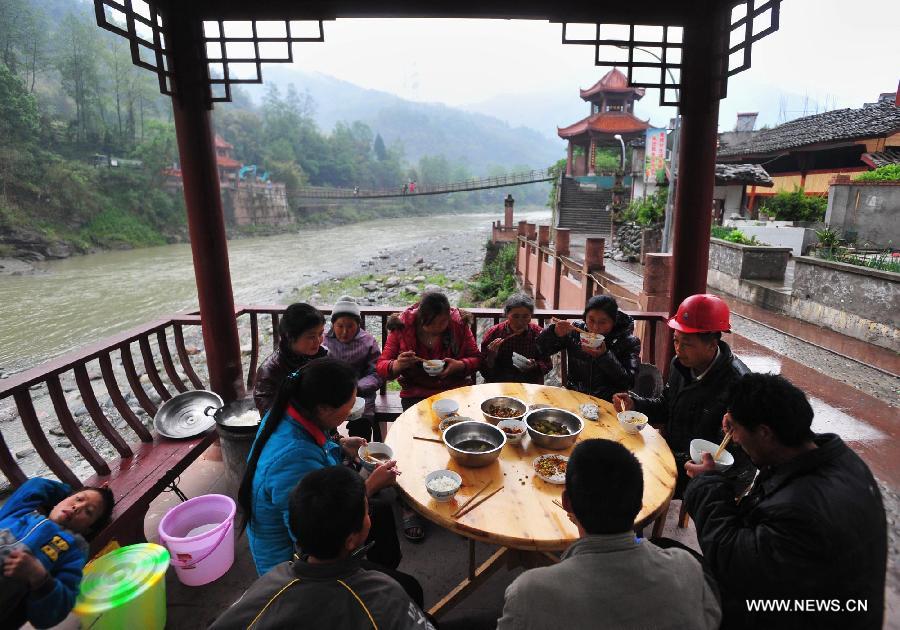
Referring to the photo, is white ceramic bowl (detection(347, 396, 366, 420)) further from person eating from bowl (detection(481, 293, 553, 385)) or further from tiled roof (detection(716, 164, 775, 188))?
tiled roof (detection(716, 164, 775, 188))

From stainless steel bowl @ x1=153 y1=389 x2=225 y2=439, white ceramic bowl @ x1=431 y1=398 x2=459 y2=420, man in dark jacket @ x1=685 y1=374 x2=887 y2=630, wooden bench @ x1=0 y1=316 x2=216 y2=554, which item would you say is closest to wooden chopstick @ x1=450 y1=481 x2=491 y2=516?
white ceramic bowl @ x1=431 y1=398 x2=459 y2=420

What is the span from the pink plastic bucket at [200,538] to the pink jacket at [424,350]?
1.36 m

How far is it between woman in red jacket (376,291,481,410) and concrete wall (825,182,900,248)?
43.1 ft

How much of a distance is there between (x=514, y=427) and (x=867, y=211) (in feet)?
46.8

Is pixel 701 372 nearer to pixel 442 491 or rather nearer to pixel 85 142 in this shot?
pixel 442 491

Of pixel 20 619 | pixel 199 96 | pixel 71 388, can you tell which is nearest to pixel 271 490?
pixel 20 619

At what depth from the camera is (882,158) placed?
13711 mm

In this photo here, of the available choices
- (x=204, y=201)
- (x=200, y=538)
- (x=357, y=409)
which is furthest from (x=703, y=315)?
(x=204, y=201)

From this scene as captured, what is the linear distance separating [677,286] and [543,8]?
223 cm

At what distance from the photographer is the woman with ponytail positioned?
188cm

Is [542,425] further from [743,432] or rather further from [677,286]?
[677,286]

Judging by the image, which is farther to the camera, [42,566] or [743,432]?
[42,566]

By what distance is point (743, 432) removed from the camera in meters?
1.67

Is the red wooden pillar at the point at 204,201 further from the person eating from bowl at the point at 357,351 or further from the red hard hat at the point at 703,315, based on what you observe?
the red hard hat at the point at 703,315
